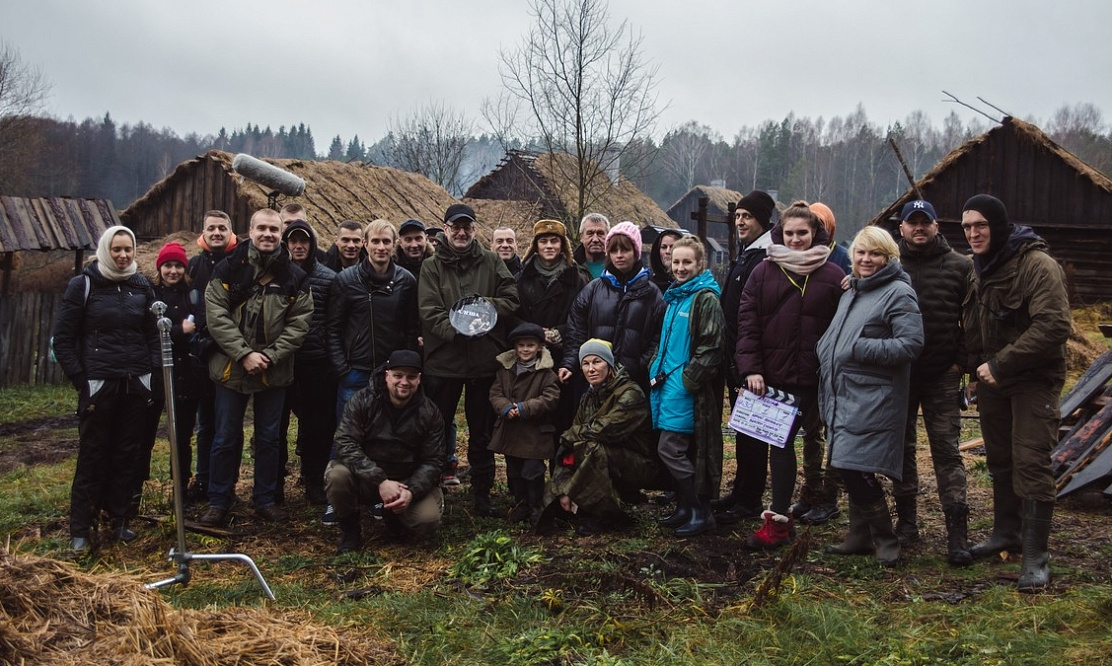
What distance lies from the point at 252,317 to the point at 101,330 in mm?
913

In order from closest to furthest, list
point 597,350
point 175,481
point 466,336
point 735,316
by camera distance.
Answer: point 175,481 → point 597,350 → point 735,316 → point 466,336

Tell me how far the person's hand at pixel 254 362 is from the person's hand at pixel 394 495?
1.23 metres

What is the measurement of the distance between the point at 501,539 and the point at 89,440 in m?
2.73

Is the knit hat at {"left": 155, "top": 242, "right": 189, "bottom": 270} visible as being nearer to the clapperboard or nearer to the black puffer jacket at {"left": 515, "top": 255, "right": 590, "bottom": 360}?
the black puffer jacket at {"left": 515, "top": 255, "right": 590, "bottom": 360}

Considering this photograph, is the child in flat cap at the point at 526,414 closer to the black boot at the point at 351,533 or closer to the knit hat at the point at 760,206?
the black boot at the point at 351,533

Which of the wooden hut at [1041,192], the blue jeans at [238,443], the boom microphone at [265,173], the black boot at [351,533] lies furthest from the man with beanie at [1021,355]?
the wooden hut at [1041,192]

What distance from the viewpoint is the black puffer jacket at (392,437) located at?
5.53 meters

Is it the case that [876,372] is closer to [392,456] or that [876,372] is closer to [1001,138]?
[392,456]

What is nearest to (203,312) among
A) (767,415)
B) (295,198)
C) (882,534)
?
(767,415)

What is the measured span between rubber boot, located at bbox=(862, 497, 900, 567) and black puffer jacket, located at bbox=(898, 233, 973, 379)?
85cm

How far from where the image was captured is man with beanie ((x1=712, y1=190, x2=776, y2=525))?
19.5ft

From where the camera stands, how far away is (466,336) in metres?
6.20

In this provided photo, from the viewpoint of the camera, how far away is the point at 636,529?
572 cm

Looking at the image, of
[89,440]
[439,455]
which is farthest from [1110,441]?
[89,440]
